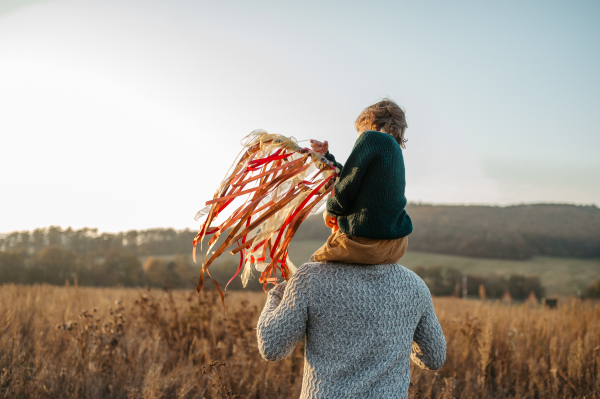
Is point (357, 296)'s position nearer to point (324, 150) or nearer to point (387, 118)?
point (324, 150)

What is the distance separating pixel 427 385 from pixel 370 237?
2.49 meters

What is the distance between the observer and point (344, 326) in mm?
1420

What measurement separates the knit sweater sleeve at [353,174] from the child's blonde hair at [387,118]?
22 centimetres

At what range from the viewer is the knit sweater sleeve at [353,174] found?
4.46ft

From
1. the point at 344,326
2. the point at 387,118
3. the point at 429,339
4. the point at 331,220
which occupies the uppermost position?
the point at 387,118

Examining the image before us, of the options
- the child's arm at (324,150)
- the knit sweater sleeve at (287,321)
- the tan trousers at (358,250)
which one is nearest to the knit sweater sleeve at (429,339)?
the tan trousers at (358,250)

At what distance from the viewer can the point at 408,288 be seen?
152 centimetres

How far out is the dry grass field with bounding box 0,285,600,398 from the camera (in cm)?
281

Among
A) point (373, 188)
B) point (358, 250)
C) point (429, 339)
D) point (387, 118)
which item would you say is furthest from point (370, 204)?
point (429, 339)

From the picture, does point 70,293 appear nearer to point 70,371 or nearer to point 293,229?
point 70,371

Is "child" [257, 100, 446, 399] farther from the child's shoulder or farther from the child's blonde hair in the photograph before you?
the child's blonde hair

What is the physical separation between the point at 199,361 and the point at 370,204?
311cm

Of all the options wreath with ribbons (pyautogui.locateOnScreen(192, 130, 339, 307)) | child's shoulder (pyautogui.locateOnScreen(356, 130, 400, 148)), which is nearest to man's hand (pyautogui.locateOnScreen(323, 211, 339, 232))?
wreath with ribbons (pyautogui.locateOnScreen(192, 130, 339, 307))

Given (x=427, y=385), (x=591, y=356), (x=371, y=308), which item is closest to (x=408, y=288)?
(x=371, y=308)
